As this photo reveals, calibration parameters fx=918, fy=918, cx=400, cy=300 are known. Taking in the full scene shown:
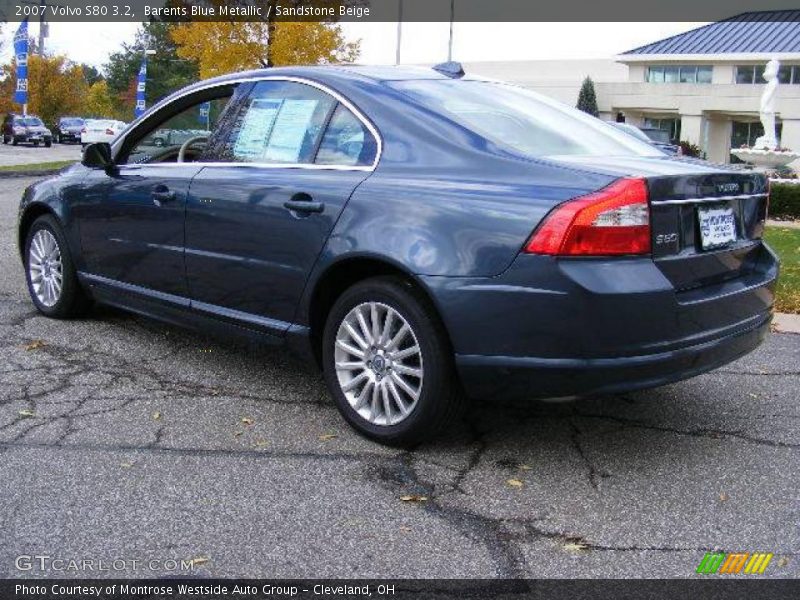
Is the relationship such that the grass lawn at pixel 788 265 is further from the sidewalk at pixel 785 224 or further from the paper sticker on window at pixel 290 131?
the paper sticker on window at pixel 290 131

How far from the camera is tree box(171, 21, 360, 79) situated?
98.6 feet

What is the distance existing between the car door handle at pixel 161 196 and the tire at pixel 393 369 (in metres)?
1.27

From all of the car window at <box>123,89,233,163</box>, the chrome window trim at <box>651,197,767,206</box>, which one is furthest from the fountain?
the chrome window trim at <box>651,197,767,206</box>

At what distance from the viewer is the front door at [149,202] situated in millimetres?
4742

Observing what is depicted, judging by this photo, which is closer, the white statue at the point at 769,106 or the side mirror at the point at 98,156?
the side mirror at the point at 98,156

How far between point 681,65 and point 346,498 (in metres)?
58.8

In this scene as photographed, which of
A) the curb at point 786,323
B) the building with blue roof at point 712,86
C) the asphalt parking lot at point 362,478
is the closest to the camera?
the asphalt parking lot at point 362,478

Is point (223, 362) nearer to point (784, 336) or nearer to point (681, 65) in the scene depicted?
point (784, 336)

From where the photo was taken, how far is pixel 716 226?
12.1ft

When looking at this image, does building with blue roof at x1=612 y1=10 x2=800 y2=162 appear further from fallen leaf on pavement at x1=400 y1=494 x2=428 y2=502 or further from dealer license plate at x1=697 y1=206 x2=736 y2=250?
fallen leaf on pavement at x1=400 y1=494 x2=428 y2=502

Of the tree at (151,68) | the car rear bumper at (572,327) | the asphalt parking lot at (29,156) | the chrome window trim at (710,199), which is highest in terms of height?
the tree at (151,68)

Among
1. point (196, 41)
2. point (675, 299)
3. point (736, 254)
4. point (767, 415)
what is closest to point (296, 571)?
point (675, 299)

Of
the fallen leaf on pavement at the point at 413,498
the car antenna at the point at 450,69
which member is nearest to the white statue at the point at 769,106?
the car antenna at the point at 450,69

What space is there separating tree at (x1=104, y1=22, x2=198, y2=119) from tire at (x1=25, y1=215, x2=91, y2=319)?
228 feet
